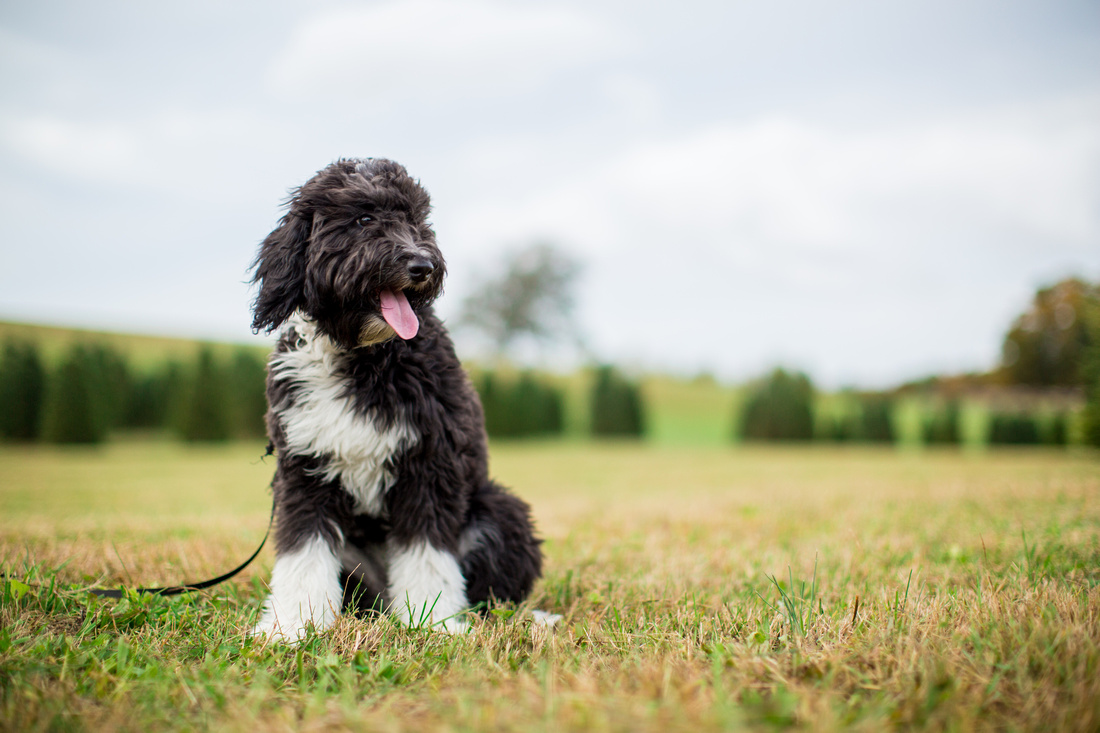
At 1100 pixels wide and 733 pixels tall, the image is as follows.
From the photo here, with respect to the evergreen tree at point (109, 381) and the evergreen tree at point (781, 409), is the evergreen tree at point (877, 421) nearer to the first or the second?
the evergreen tree at point (781, 409)

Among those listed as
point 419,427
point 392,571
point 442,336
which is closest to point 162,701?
point 392,571

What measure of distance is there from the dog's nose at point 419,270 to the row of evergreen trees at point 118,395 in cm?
2427

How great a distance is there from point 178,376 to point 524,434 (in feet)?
53.5

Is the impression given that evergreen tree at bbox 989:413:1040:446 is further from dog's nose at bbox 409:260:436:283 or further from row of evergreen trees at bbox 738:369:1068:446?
dog's nose at bbox 409:260:436:283

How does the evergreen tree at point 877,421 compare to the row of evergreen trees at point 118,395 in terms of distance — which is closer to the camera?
the row of evergreen trees at point 118,395

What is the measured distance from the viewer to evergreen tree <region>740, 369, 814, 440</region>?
29.1 m

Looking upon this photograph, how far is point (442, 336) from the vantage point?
3182 mm

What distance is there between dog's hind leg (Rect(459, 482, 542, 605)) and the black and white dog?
1 centimetres

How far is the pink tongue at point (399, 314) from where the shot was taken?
8.96 feet

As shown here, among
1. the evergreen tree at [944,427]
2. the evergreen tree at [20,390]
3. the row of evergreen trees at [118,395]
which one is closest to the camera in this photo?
the evergreen tree at [20,390]

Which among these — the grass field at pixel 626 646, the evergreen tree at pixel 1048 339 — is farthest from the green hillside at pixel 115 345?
the evergreen tree at pixel 1048 339

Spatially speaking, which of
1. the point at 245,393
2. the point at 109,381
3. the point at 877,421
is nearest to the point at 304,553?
the point at 245,393

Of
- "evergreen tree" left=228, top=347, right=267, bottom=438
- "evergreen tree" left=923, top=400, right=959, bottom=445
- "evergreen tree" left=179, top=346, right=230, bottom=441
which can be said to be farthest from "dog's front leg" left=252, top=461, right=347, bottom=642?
"evergreen tree" left=923, top=400, right=959, bottom=445

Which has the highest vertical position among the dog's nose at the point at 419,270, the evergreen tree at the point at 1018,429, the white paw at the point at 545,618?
the dog's nose at the point at 419,270
